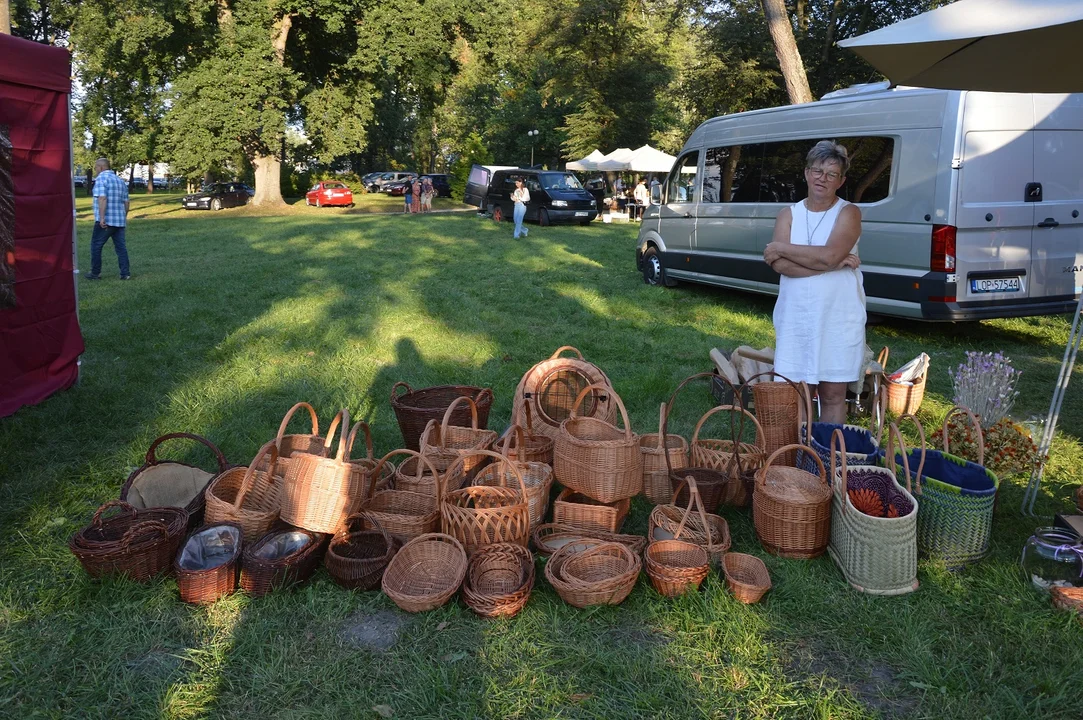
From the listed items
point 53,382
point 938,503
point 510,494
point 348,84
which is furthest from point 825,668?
point 348,84

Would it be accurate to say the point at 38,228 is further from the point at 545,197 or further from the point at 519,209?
the point at 545,197

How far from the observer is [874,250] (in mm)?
7621

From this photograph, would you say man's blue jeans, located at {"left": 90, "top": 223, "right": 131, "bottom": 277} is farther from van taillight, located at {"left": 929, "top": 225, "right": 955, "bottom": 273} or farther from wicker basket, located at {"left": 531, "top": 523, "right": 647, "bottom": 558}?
van taillight, located at {"left": 929, "top": 225, "right": 955, "bottom": 273}

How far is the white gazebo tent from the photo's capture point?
3.07m

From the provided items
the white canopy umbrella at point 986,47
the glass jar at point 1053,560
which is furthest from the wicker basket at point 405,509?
the white canopy umbrella at point 986,47

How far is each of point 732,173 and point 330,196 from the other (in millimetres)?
25171

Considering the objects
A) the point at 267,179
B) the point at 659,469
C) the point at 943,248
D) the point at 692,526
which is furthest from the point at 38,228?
the point at 267,179

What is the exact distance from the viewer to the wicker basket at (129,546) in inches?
125

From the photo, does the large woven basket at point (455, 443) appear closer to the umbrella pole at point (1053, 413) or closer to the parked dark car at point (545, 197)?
the umbrella pole at point (1053, 413)

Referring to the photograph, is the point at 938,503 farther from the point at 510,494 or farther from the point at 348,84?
the point at 348,84

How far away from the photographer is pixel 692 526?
11.9ft

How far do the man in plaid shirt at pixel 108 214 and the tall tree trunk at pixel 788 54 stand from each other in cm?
1020

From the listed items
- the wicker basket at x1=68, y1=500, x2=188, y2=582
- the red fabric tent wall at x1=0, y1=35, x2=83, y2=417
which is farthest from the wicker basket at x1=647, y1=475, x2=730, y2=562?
the red fabric tent wall at x1=0, y1=35, x2=83, y2=417

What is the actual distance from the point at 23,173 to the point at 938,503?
5.94 m
